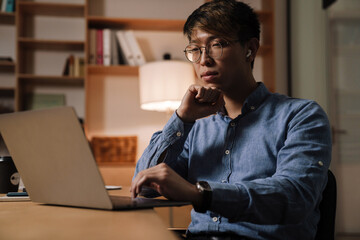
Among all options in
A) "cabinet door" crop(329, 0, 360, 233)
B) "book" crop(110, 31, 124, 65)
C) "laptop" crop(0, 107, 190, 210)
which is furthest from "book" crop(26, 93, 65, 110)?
"laptop" crop(0, 107, 190, 210)

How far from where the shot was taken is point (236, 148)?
1148 mm

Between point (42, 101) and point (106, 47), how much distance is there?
76 cm

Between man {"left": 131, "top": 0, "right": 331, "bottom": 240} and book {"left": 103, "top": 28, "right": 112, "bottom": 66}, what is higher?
book {"left": 103, "top": 28, "right": 112, "bottom": 66}

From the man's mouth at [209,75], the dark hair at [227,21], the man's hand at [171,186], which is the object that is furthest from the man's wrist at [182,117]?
the man's hand at [171,186]

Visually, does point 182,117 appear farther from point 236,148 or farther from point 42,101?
point 42,101

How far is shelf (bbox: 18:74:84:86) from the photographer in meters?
3.25

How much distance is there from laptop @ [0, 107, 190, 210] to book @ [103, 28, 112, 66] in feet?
7.84

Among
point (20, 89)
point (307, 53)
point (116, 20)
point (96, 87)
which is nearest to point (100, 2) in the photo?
point (116, 20)

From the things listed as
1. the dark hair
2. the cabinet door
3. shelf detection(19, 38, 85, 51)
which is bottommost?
the cabinet door

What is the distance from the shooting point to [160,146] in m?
1.22

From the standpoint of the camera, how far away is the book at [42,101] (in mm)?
3439

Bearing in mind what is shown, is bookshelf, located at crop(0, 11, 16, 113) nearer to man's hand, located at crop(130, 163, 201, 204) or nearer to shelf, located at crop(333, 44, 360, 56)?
shelf, located at crop(333, 44, 360, 56)

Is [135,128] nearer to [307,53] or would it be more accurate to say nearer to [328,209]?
[307,53]

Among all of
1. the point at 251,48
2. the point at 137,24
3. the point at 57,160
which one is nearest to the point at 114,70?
the point at 137,24
